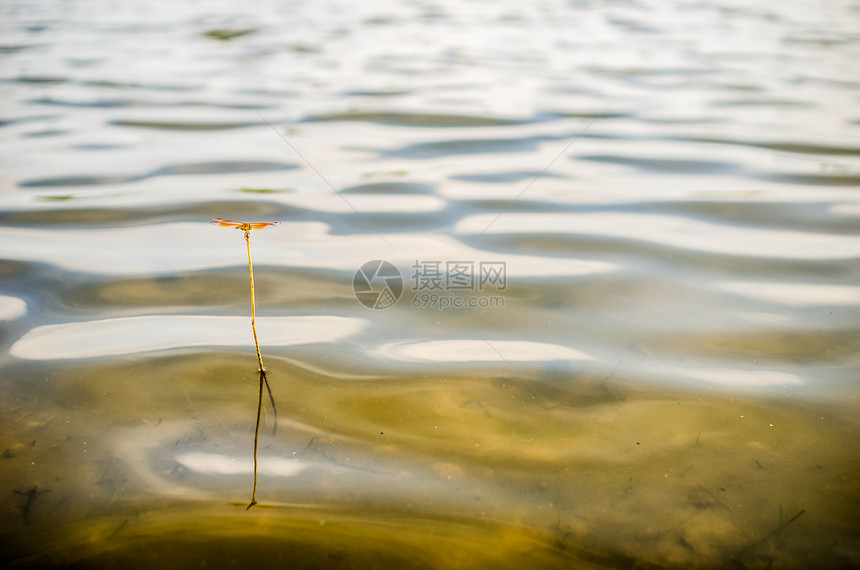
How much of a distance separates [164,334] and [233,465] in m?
0.52

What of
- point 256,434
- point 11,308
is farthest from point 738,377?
point 11,308

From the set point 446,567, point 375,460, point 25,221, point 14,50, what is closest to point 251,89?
point 25,221

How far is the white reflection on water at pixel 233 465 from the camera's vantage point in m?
0.99

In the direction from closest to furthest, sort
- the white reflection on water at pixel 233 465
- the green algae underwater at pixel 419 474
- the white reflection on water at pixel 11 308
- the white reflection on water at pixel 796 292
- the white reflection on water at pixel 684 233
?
the green algae underwater at pixel 419 474 < the white reflection on water at pixel 233 465 < the white reflection on water at pixel 11 308 < the white reflection on water at pixel 796 292 < the white reflection on water at pixel 684 233

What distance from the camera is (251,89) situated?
3.70 meters

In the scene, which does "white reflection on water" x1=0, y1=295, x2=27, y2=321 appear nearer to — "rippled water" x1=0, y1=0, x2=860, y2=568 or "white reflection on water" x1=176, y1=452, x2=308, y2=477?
"rippled water" x1=0, y1=0, x2=860, y2=568

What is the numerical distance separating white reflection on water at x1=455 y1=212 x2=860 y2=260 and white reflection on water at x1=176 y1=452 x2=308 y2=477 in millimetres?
1165

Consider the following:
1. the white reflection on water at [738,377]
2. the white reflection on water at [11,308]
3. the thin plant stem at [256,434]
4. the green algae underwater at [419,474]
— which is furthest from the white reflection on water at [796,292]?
the white reflection on water at [11,308]

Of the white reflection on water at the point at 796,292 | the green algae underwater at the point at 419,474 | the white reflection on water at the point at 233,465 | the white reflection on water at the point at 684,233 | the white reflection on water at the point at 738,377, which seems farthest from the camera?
the white reflection on water at the point at 684,233

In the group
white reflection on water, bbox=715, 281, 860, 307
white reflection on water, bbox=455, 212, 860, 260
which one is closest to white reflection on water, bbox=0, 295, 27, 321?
white reflection on water, bbox=455, 212, 860, 260

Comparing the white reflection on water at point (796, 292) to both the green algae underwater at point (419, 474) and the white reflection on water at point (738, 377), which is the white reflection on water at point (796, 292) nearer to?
the white reflection on water at point (738, 377)

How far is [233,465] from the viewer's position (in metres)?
1.00

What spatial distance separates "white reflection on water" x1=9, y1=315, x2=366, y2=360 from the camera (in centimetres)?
132

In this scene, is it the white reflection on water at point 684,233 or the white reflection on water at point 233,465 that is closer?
the white reflection on water at point 233,465
